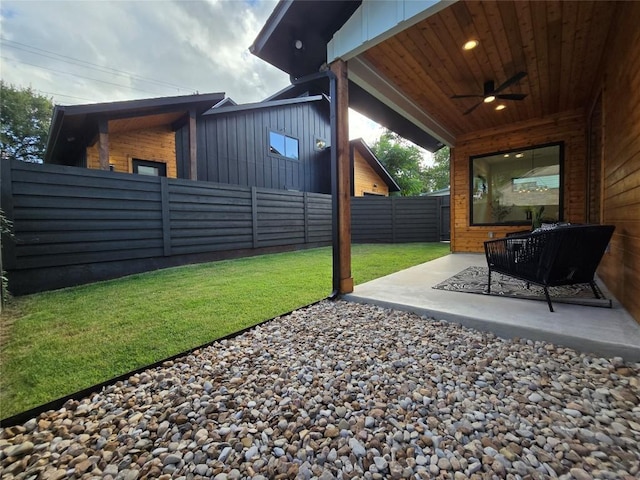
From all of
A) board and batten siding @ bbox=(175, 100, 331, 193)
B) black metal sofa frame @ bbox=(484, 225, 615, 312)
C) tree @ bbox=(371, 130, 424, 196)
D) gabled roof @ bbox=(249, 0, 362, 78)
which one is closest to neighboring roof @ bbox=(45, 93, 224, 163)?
board and batten siding @ bbox=(175, 100, 331, 193)

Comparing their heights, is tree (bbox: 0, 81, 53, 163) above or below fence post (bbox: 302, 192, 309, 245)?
above

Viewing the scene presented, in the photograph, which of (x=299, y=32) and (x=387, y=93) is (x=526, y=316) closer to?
(x=387, y=93)

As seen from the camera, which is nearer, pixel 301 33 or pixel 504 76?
pixel 301 33

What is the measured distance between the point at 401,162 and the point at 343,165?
18.0m

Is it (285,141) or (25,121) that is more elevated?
(25,121)

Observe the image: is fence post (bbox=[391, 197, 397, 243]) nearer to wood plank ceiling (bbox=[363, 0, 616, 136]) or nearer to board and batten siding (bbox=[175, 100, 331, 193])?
board and batten siding (bbox=[175, 100, 331, 193])

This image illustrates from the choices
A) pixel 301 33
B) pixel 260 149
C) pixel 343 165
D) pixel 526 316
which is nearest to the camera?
pixel 526 316

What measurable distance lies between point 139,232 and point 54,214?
3.56ft

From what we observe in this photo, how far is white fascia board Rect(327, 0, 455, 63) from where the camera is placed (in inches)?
90.3

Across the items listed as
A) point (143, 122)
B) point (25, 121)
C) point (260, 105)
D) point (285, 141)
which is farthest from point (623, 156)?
point (25, 121)

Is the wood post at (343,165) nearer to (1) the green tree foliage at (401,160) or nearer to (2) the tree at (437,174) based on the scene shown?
(1) the green tree foliage at (401,160)

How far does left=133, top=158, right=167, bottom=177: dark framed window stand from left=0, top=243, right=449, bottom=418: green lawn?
4195 mm

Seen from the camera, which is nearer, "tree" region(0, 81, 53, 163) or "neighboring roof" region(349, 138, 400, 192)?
"neighboring roof" region(349, 138, 400, 192)

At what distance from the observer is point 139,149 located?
7027mm
